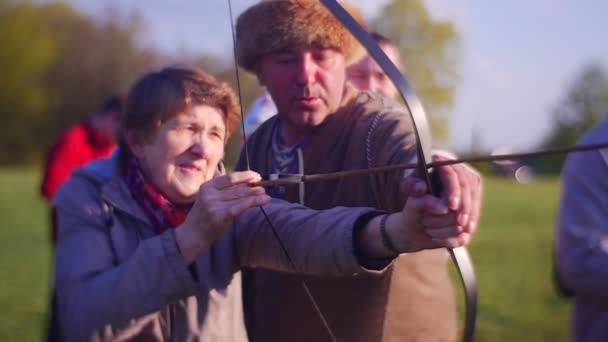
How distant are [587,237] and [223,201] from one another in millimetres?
1531

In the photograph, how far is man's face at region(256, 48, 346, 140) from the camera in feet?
6.32

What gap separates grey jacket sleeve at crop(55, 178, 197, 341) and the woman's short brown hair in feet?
0.79

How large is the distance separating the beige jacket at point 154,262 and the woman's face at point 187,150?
11 cm

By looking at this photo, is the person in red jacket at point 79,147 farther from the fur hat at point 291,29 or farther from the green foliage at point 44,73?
the green foliage at point 44,73

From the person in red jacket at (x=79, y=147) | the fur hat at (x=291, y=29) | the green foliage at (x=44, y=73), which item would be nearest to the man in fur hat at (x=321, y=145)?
the fur hat at (x=291, y=29)

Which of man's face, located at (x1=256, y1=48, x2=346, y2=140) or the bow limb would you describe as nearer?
the bow limb

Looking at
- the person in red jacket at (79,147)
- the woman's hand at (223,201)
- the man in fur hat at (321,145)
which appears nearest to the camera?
the woman's hand at (223,201)

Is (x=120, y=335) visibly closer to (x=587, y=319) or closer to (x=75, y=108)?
(x=587, y=319)

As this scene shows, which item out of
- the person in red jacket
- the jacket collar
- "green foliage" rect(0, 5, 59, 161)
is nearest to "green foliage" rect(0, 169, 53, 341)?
the person in red jacket

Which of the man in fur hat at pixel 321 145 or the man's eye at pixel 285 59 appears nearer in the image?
the man in fur hat at pixel 321 145

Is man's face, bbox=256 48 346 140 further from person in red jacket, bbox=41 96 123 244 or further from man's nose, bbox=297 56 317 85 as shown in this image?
person in red jacket, bbox=41 96 123 244

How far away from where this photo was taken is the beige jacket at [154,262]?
72.2 inches

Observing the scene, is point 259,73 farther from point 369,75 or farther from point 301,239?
point 301,239

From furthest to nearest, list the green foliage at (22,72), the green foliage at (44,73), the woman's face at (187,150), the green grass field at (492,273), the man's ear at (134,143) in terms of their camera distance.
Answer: the green foliage at (22,72), the green foliage at (44,73), the green grass field at (492,273), the man's ear at (134,143), the woman's face at (187,150)
